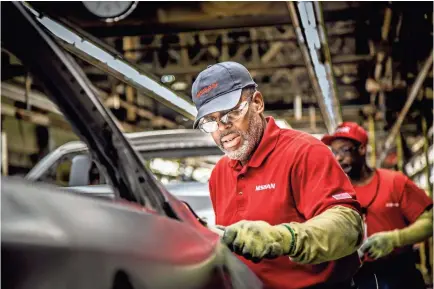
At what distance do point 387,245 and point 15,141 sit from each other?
6980 millimetres

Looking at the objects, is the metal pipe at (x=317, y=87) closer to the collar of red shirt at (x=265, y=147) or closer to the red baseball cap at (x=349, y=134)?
the red baseball cap at (x=349, y=134)

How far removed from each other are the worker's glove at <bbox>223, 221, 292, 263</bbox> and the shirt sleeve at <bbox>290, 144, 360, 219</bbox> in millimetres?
265

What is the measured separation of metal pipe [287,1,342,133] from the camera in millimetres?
3879

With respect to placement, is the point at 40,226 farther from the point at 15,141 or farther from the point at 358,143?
the point at 15,141

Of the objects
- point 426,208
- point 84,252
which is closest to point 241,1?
point 426,208

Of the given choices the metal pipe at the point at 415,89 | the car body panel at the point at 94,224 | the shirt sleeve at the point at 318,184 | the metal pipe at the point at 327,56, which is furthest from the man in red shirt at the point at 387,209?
the car body panel at the point at 94,224

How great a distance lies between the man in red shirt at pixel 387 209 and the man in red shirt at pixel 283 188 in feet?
6.89

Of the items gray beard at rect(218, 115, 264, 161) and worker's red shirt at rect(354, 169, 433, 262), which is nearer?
gray beard at rect(218, 115, 264, 161)

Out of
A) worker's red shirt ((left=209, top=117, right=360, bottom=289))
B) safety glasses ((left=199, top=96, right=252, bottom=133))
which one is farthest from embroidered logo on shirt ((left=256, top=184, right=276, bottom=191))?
safety glasses ((left=199, top=96, right=252, bottom=133))

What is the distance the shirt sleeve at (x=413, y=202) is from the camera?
14.1 ft

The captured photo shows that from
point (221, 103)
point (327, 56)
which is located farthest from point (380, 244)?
point (221, 103)

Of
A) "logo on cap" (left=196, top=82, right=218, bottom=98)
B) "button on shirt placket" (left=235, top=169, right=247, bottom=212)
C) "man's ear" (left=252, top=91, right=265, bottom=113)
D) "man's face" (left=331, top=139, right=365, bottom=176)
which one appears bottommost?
"man's face" (left=331, top=139, right=365, bottom=176)

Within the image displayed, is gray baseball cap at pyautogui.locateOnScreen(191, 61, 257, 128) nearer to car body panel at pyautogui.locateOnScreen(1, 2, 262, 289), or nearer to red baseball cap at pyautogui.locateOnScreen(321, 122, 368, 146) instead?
car body panel at pyautogui.locateOnScreen(1, 2, 262, 289)

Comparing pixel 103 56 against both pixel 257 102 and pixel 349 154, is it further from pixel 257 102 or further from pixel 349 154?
Answer: pixel 349 154
